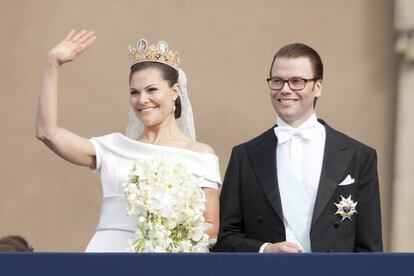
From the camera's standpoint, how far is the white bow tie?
5.79 meters

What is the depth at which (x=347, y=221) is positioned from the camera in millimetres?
5703

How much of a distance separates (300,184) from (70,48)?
2.91 ft

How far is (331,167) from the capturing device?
5.73 meters

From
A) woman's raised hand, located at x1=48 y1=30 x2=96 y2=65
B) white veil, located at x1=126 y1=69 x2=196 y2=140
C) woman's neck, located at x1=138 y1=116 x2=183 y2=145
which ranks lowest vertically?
woman's neck, located at x1=138 y1=116 x2=183 y2=145

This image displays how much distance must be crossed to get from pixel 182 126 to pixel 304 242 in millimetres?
719

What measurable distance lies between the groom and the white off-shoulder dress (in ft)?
0.32

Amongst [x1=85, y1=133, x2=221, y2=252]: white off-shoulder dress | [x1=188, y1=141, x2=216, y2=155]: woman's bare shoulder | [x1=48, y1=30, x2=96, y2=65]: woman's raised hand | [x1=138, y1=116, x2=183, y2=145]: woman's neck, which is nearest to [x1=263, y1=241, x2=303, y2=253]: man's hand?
[x1=85, y1=133, x2=221, y2=252]: white off-shoulder dress

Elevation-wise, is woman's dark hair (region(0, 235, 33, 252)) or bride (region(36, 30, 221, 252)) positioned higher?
bride (region(36, 30, 221, 252))

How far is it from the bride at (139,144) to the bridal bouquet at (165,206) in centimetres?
11

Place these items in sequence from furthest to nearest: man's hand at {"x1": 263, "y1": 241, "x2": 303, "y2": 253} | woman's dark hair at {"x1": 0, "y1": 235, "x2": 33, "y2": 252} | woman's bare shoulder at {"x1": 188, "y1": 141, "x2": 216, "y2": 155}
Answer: woman's dark hair at {"x1": 0, "y1": 235, "x2": 33, "y2": 252} < woman's bare shoulder at {"x1": 188, "y1": 141, "x2": 216, "y2": 155} < man's hand at {"x1": 263, "y1": 241, "x2": 303, "y2": 253}

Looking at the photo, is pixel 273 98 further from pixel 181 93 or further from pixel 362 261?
pixel 362 261

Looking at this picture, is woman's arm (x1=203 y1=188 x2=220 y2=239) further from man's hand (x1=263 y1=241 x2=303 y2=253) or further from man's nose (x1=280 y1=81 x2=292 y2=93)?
man's nose (x1=280 y1=81 x2=292 y2=93)

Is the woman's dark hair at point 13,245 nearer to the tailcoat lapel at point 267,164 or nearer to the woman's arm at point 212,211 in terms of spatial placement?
the woman's arm at point 212,211

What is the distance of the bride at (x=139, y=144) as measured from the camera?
5.72 metres
